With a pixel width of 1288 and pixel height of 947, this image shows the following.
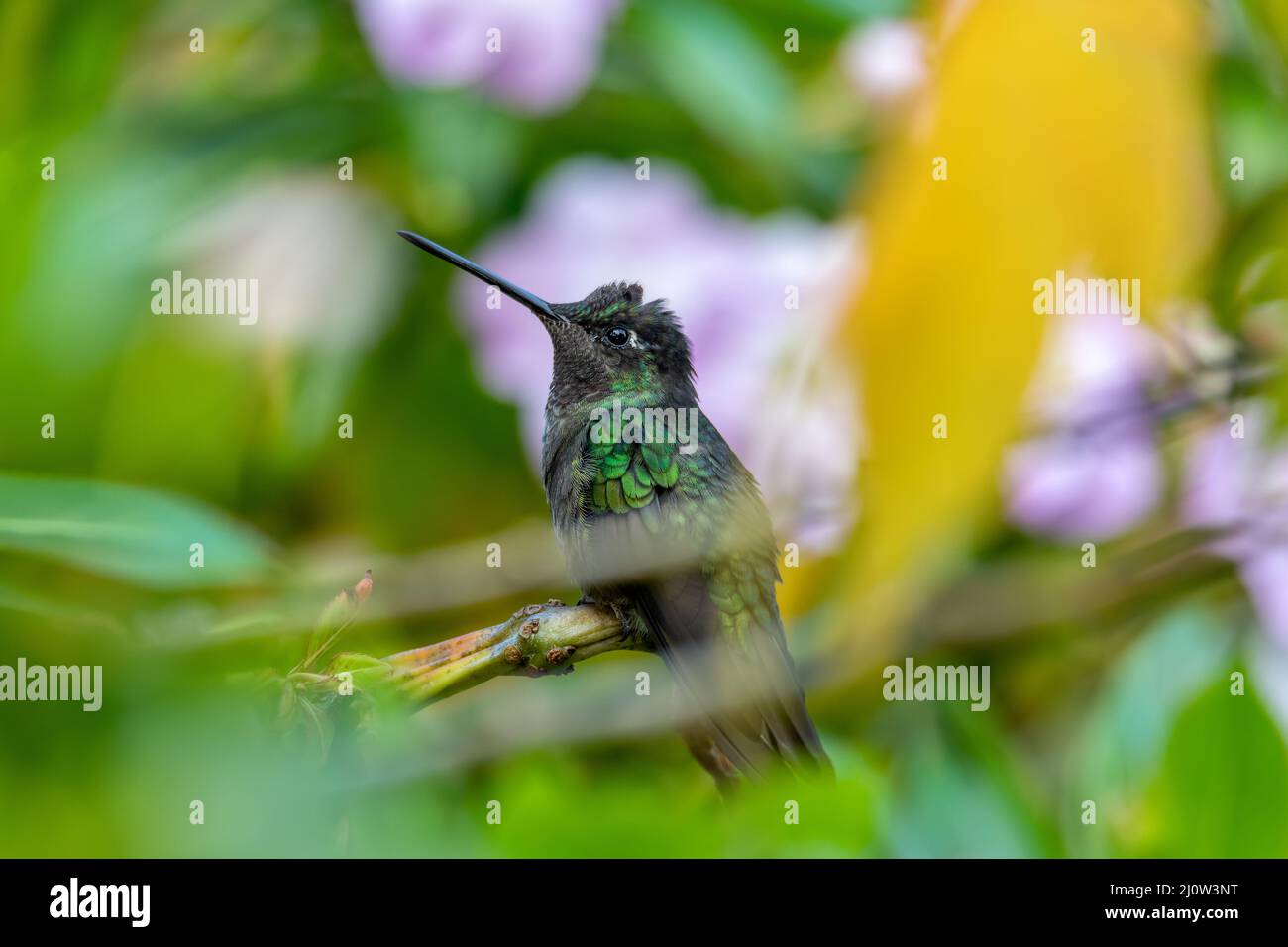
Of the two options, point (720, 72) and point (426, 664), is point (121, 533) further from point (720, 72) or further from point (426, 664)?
point (720, 72)

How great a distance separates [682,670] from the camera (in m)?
0.51

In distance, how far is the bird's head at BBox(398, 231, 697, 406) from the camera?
56 centimetres

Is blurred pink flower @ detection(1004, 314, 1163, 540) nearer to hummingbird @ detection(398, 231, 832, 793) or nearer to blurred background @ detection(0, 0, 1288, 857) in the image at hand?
blurred background @ detection(0, 0, 1288, 857)

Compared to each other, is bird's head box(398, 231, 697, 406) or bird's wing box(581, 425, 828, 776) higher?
bird's head box(398, 231, 697, 406)

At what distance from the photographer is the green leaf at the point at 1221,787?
2.37ft

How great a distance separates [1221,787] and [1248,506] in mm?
173

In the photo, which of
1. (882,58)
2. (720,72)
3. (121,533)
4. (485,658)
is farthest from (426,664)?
(720,72)

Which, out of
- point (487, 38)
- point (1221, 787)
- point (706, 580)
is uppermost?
point (487, 38)

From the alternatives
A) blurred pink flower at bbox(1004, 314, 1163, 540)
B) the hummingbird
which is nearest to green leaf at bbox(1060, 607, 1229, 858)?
blurred pink flower at bbox(1004, 314, 1163, 540)

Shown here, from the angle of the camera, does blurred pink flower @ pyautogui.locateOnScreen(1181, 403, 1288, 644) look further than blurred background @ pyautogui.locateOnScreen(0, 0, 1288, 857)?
Yes

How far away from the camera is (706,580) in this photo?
1.73 feet

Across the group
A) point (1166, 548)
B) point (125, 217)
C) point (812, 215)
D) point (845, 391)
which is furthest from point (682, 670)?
point (125, 217)

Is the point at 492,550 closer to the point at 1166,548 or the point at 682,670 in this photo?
the point at 682,670

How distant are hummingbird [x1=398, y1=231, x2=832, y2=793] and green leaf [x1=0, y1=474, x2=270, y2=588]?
0.14 m
